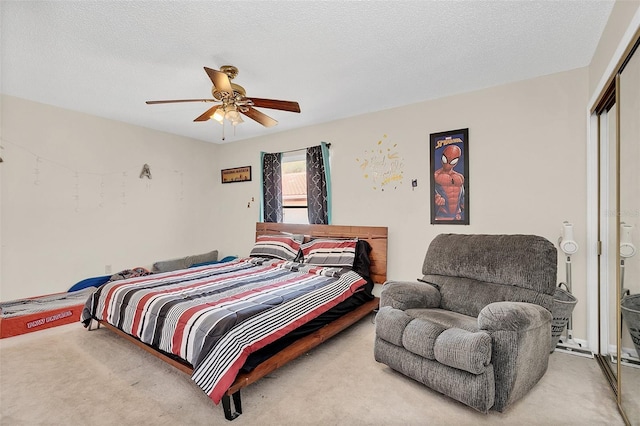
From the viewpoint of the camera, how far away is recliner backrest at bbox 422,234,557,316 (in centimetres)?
215

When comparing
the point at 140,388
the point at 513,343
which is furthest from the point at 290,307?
the point at 513,343

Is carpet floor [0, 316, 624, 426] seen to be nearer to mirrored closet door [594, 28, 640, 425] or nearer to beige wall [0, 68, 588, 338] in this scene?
mirrored closet door [594, 28, 640, 425]

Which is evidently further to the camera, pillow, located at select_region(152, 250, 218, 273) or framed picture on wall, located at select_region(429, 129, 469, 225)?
pillow, located at select_region(152, 250, 218, 273)

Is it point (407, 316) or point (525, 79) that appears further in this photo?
point (525, 79)

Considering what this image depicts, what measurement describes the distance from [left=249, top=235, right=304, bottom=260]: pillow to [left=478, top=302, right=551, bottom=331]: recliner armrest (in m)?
2.46

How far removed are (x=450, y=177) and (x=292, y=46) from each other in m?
2.05

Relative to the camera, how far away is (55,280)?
356 cm

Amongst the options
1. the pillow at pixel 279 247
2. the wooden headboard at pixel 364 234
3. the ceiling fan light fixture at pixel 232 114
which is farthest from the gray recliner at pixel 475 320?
the ceiling fan light fixture at pixel 232 114

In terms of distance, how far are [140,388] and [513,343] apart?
7.96 feet

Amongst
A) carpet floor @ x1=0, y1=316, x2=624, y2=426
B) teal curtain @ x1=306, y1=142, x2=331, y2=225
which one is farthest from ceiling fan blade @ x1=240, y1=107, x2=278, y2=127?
carpet floor @ x1=0, y1=316, x2=624, y2=426

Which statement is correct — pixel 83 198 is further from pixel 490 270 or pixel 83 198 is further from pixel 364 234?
pixel 490 270

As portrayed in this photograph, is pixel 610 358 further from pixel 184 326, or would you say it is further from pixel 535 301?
pixel 184 326

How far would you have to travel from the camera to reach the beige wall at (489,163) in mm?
2646

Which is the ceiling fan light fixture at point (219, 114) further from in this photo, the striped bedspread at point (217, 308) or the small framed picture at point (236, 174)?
the small framed picture at point (236, 174)
